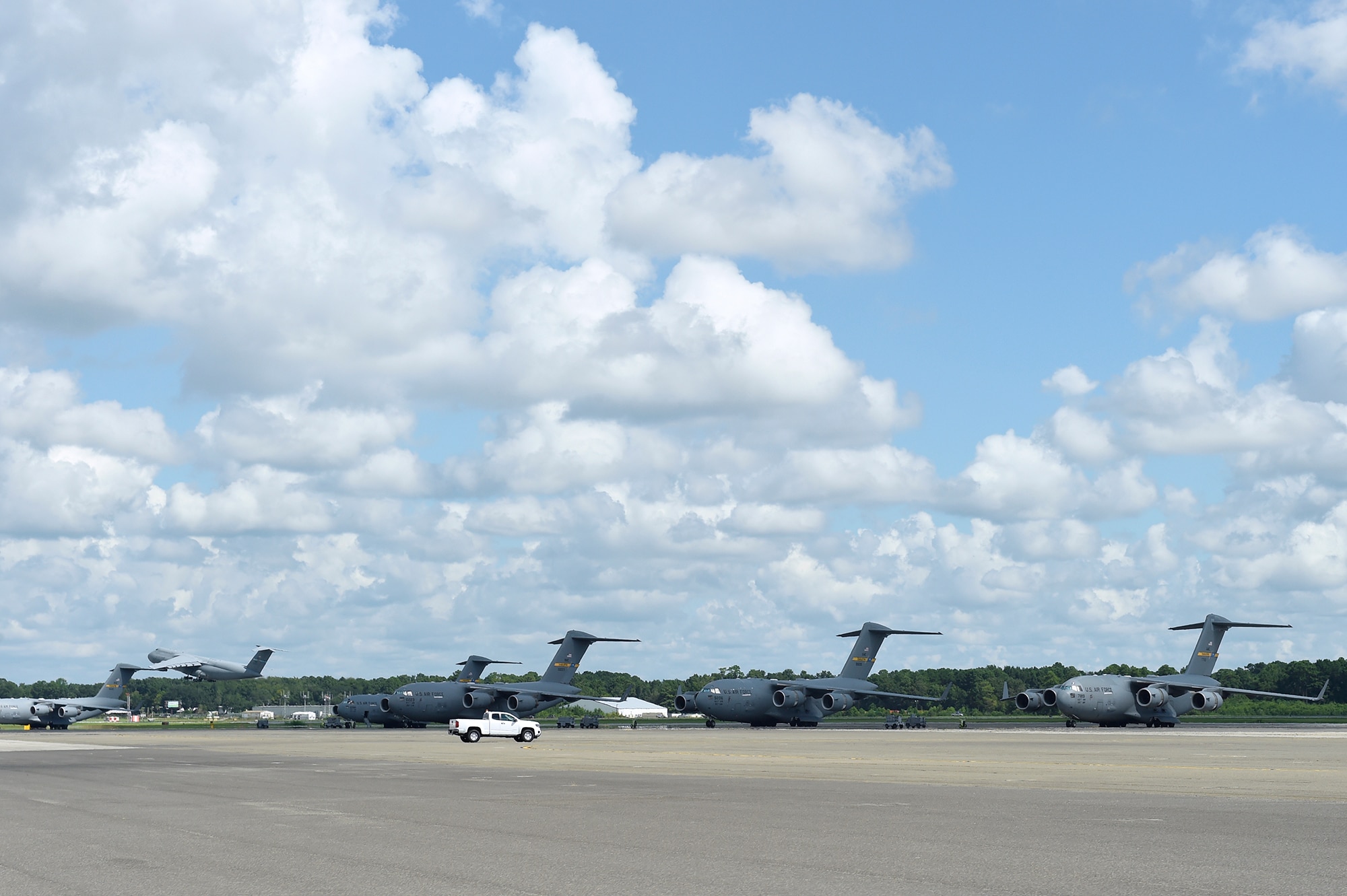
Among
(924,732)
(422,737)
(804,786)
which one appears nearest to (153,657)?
(422,737)

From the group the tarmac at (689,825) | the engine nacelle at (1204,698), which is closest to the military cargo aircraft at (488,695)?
the engine nacelle at (1204,698)

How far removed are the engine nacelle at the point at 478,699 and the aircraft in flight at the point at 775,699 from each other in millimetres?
16324

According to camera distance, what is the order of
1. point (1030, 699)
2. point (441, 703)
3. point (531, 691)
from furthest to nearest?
point (441, 703)
point (531, 691)
point (1030, 699)

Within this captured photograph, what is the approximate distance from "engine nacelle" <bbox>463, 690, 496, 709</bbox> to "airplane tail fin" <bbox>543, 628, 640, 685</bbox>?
6.96 m

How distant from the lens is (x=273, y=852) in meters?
18.6

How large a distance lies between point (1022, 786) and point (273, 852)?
19716 millimetres

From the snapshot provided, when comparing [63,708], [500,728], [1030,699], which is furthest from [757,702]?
[63,708]

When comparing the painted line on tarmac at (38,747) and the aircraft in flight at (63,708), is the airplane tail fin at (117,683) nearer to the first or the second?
the aircraft in flight at (63,708)

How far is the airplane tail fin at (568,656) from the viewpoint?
371 feet

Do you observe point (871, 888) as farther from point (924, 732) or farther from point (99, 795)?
point (924, 732)

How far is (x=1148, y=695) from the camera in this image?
301 ft

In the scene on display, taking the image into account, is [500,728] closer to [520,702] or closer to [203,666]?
[520,702]

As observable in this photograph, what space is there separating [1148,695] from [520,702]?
5015 centimetres

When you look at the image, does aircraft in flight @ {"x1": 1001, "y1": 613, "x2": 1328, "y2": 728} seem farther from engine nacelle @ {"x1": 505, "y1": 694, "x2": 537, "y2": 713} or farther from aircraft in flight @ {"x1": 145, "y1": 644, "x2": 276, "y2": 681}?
aircraft in flight @ {"x1": 145, "y1": 644, "x2": 276, "y2": 681}
